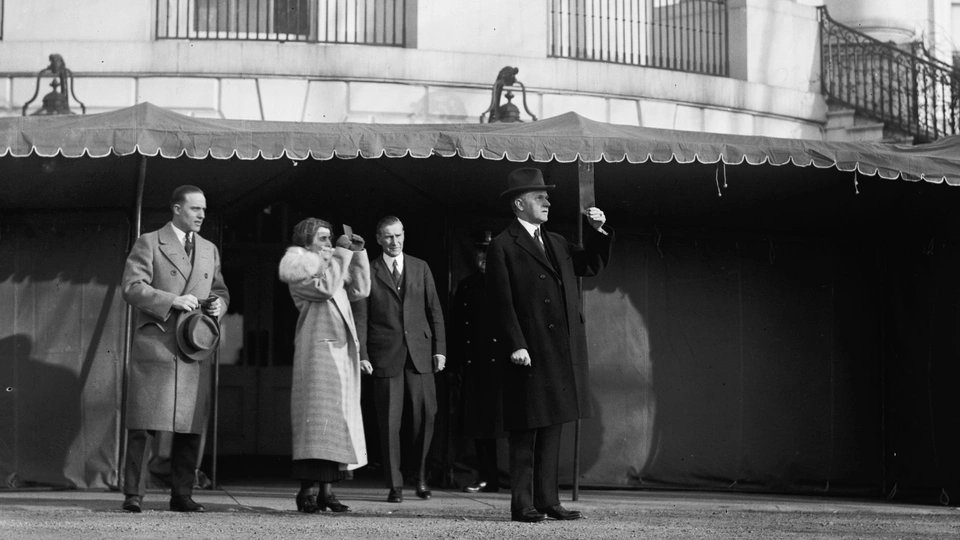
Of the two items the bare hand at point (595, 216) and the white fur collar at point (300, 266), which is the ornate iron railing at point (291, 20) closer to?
the white fur collar at point (300, 266)

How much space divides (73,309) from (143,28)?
420 cm

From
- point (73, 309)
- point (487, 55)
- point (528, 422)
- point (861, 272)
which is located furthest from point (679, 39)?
point (528, 422)

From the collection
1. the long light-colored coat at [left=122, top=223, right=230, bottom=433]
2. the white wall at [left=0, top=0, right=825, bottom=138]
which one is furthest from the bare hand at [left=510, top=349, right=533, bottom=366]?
the white wall at [left=0, top=0, right=825, bottom=138]

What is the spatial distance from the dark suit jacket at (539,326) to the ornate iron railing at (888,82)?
887 centimetres

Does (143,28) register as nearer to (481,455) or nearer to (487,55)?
(487,55)

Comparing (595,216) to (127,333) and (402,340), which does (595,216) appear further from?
(127,333)

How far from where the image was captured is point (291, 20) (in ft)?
52.4

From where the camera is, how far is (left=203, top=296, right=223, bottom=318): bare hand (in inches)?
400

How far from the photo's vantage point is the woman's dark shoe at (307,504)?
10.0m

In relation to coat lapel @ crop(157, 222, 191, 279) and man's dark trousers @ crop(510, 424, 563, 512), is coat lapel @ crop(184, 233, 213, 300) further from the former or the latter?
man's dark trousers @ crop(510, 424, 563, 512)

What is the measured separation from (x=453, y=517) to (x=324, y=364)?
125 centimetres

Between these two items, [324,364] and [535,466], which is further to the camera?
[324,364]

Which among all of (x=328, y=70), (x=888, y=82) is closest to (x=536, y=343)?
(x=328, y=70)

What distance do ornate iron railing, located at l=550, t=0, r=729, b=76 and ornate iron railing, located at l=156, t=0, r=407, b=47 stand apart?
176 cm
